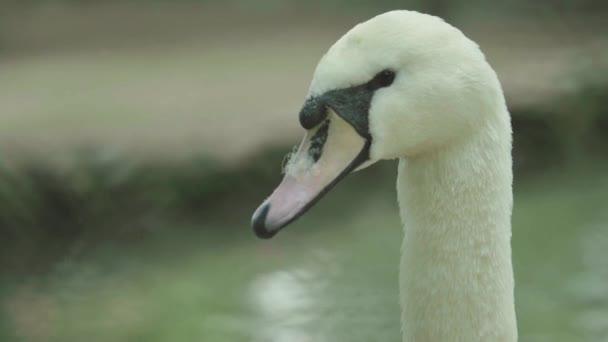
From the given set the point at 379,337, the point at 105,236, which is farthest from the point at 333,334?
the point at 105,236

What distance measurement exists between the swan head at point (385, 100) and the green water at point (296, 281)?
6.68ft

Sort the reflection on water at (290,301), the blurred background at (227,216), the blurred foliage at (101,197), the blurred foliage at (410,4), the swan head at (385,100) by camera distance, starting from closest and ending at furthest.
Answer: the swan head at (385,100) < the reflection on water at (290,301) < the blurred background at (227,216) < the blurred foliage at (101,197) < the blurred foliage at (410,4)

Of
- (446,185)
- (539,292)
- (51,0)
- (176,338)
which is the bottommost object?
(446,185)

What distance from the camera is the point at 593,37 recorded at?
6.46 meters

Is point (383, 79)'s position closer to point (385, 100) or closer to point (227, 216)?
point (385, 100)

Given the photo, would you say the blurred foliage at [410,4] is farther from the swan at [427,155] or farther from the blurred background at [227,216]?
the swan at [427,155]

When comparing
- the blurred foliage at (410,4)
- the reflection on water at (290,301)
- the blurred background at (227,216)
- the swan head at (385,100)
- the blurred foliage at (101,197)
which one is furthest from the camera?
the blurred foliage at (410,4)

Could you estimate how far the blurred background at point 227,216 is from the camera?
12.7ft

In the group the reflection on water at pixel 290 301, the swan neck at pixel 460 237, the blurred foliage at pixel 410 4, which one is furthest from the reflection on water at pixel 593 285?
the blurred foliage at pixel 410 4

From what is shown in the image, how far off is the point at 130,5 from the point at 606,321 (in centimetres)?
525

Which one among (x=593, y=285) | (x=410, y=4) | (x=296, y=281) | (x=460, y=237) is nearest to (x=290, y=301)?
(x=296, y=281)

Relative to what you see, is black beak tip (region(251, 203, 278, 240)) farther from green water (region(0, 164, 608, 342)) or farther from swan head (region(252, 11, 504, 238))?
green water (region(0, 164, 608, 342))

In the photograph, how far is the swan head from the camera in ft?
5.52

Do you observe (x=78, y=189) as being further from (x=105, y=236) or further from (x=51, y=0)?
(x=51, y=0)
